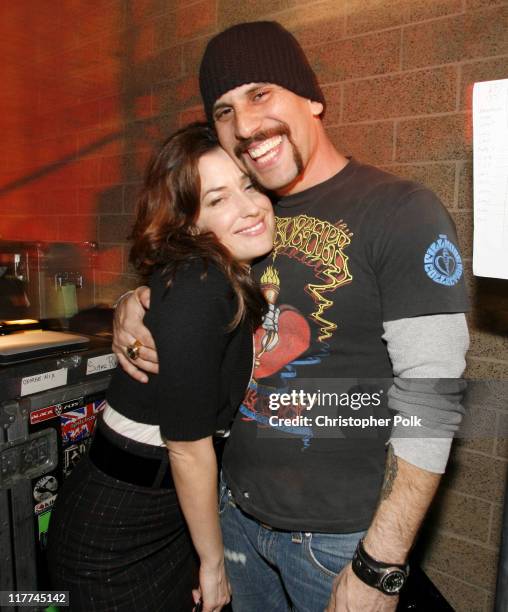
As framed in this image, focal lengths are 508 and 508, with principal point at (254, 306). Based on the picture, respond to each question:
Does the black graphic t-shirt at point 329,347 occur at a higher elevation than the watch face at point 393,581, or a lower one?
higher

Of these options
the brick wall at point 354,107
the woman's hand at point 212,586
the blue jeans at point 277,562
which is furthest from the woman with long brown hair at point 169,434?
the brick wall at point 354,107

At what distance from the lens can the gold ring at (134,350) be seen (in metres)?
1.27

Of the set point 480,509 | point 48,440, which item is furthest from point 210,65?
point 480,509

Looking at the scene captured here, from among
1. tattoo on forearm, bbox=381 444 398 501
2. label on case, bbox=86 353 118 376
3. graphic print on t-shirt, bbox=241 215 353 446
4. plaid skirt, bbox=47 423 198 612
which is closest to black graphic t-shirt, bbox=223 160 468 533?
graphic print on t-shirt, bbox=241 215 353 446

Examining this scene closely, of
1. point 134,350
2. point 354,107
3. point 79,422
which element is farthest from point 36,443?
point 354,107

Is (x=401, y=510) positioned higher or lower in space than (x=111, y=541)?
higher

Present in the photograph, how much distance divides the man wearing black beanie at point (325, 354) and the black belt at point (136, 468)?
0.19 metres

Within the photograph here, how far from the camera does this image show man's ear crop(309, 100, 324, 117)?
1459 mm

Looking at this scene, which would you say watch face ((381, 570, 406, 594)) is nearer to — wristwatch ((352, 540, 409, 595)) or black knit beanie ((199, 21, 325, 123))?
wristwatch ((352, 540, 409, 595))

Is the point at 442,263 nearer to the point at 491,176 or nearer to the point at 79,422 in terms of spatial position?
the point at 491,176

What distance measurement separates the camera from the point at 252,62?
4.44 ft

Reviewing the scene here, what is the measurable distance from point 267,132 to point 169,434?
0.80m

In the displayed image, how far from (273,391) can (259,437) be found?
0.42 ft
